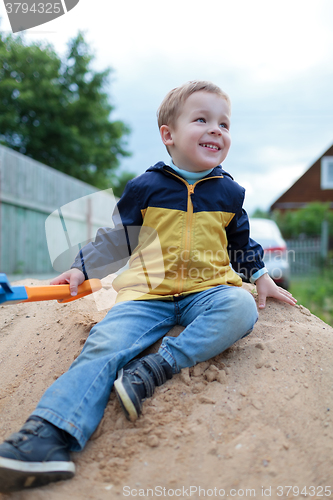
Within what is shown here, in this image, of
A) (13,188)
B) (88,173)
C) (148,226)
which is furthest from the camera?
(88,173)

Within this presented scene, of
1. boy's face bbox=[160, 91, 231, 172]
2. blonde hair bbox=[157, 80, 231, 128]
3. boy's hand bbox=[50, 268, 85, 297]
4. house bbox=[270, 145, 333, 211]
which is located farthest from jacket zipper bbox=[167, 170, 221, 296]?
house bbox=[270, 145, 333, 211]

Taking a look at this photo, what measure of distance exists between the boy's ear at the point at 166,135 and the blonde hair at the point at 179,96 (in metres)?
0.03

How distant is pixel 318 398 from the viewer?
1.50m

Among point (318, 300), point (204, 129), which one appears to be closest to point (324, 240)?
point (318, 300)

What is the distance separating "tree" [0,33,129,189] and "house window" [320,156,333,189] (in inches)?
364

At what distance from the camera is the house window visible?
1681 centimetres

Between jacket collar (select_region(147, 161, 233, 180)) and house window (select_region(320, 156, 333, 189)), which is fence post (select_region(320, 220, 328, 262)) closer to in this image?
house window (select_region(320, 156, 333, 189))

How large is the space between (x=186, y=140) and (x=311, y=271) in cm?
1072

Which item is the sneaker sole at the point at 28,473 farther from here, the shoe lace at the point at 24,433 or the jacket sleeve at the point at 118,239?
the jacket sleeve at the point at 118,239

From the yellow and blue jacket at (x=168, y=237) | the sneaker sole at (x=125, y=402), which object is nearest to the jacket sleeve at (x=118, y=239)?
the yellow and blue jacket at (x=168, y=237)

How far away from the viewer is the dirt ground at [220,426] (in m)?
1.20

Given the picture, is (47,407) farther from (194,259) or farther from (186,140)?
(186,140)

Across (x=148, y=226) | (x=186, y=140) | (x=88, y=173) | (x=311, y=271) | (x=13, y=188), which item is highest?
(x=186, y=140)

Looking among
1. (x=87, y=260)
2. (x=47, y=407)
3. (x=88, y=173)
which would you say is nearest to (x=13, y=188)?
(x=87, y=260)
